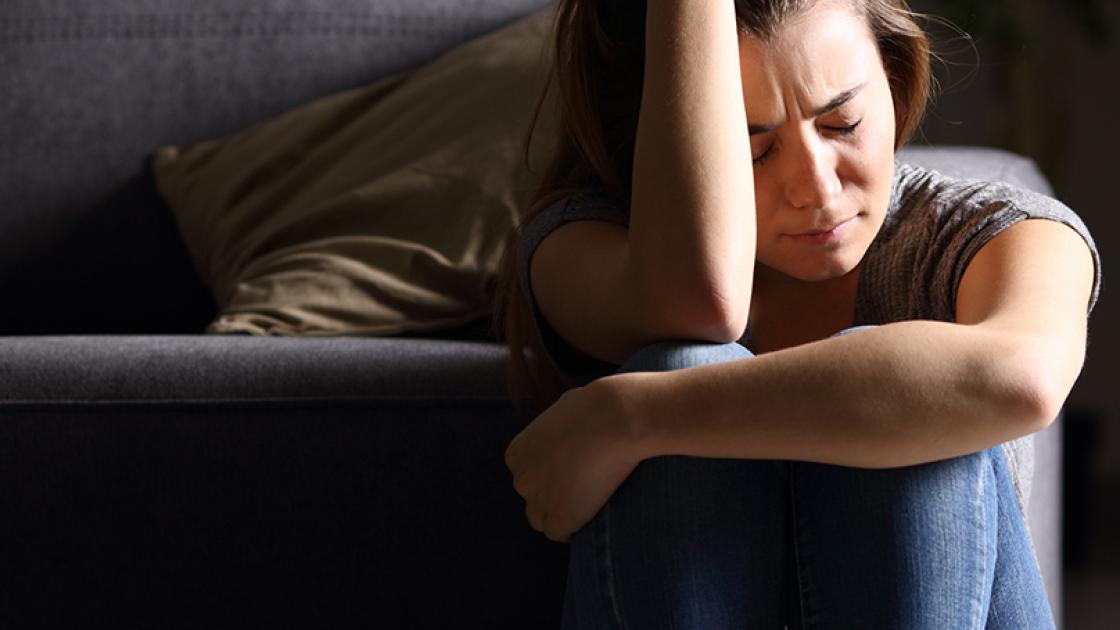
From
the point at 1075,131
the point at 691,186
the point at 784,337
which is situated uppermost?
the point at 691,186

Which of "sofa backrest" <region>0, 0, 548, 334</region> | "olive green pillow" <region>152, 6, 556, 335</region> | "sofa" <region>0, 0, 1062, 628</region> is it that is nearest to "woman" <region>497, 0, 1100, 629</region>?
"sofa" <region>0, 0, 1062, 628</region>

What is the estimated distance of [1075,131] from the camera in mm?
2658

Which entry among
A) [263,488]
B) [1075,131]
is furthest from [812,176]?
[1075,131]

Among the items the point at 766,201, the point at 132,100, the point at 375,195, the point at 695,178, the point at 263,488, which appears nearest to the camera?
the point at 695,178

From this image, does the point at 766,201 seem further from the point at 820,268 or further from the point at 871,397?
the point at 871,397

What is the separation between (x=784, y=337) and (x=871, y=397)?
36cm

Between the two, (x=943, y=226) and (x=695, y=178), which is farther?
(x=943, y=226)

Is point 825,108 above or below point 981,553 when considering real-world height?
above

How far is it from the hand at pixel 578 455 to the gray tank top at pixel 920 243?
19 centimetres

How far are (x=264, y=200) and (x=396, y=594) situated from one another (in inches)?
22.9

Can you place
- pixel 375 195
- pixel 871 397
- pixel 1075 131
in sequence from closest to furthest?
pixel 871 397
pixel 375 195
pixel 1075 131

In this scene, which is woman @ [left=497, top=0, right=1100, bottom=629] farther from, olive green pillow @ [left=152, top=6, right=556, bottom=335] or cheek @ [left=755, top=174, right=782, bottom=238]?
olive green pillow @ [left=152, top=6, right=556, bottom=335]

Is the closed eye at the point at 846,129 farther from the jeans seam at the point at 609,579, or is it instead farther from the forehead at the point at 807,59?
the jeans seam at the point at 609,579

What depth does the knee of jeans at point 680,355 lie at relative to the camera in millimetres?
842
